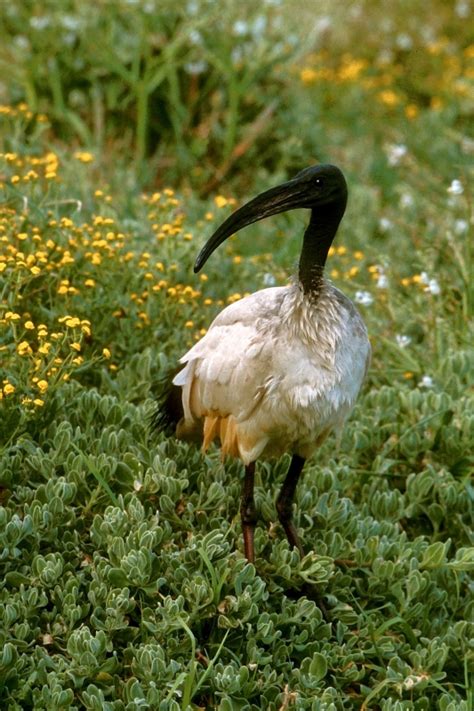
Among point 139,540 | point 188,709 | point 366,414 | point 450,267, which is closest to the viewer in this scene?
point 188,709

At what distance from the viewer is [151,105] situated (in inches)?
269

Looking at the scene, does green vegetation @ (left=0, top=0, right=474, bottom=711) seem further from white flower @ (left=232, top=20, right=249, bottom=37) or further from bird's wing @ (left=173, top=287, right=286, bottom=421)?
bird's wing @ (left=173, top=287, right=286, bottom=421)

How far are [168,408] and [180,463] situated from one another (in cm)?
19

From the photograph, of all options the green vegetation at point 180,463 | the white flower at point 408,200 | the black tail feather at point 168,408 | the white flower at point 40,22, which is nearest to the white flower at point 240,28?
the green vegetation at point 180,463

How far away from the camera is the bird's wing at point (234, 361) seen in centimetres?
327

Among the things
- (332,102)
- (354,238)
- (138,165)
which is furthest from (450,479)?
(332,102)

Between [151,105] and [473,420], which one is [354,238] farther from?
[473,420]

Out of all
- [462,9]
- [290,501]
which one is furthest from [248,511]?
[462,9]

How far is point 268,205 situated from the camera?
328cm

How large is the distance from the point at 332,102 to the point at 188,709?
6568mm

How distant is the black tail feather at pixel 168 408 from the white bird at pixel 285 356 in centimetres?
15

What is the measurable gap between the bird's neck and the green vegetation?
651mm

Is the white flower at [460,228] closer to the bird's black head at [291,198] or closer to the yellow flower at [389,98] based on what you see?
the bird's black head at [291,198]

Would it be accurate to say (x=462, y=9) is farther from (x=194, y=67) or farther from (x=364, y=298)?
(x=364, y=298)
